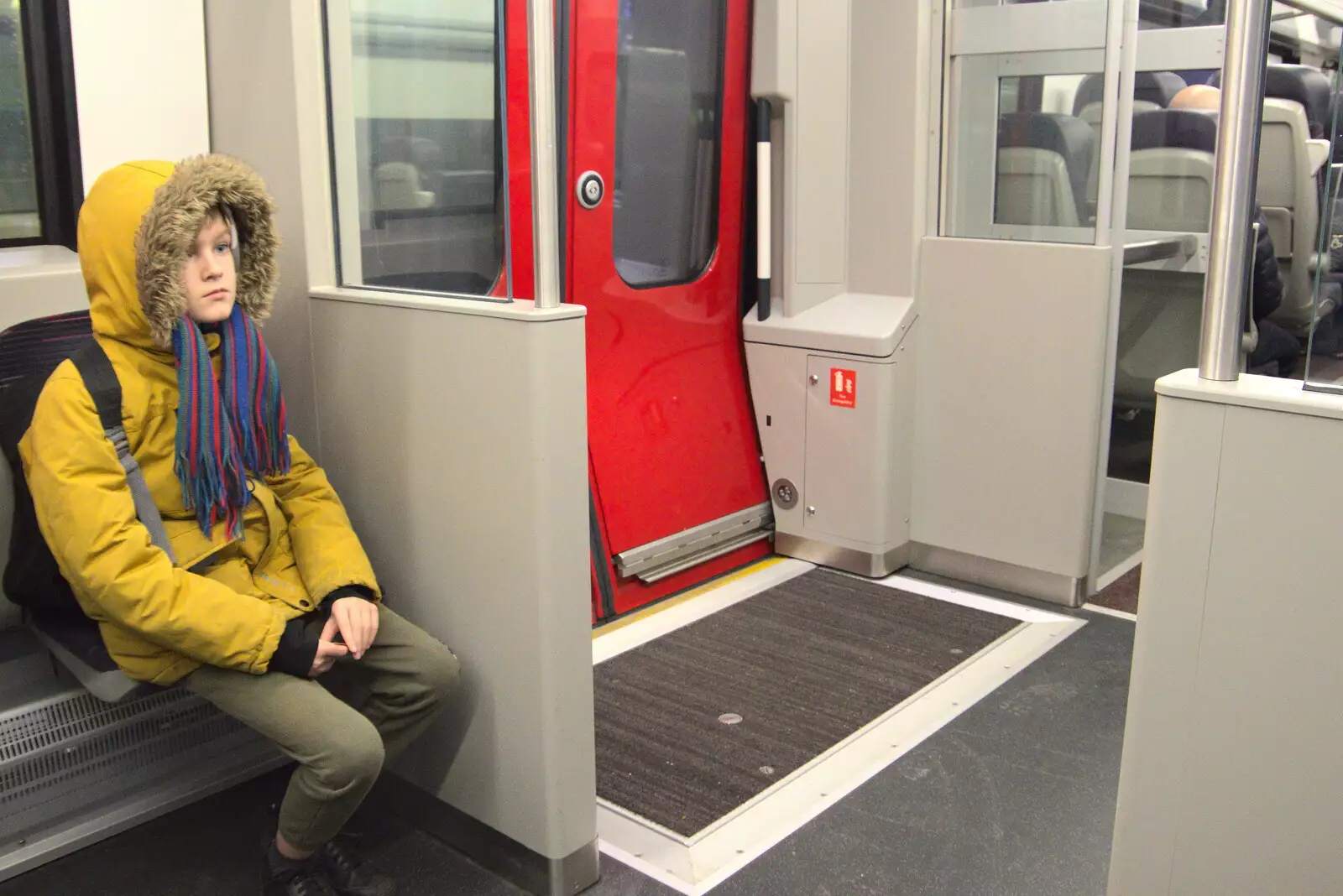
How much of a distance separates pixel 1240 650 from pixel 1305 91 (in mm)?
2649

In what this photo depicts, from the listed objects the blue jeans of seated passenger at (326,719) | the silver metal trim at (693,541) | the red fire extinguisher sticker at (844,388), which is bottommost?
the silver metal trim at (693,541)

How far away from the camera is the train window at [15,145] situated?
8.50 feet

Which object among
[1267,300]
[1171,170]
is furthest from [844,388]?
[1171,170]

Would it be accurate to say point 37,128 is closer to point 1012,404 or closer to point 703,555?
point 703,555

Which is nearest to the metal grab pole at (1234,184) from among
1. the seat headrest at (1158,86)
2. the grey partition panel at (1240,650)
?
the grey partition panel at (1240,650)

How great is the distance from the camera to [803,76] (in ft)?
12.9

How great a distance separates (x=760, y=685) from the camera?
3.37 meters

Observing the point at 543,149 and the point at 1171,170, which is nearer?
the point at 543,149

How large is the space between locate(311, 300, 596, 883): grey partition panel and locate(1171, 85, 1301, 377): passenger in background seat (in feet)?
4.03

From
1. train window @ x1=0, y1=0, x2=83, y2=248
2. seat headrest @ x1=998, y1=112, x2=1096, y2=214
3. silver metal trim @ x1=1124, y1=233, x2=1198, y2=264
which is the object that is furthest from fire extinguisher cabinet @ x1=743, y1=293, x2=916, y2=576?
train window @ x1=0, y1=0, x2=83, y2=248

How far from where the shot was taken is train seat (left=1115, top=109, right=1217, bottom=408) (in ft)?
14.0

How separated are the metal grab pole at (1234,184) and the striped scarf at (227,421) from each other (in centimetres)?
163

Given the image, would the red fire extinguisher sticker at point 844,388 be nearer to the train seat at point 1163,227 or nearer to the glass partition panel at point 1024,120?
the glass partition panel at point 1024,120

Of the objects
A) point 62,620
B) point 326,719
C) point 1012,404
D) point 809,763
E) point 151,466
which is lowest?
point 809,763
